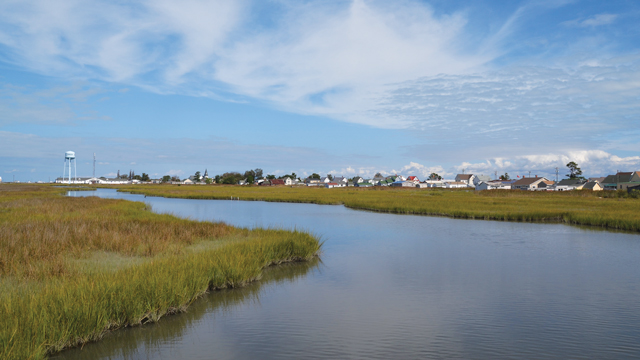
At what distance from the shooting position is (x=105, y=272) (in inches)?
432

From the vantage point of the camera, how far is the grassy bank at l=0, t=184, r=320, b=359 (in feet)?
24.4

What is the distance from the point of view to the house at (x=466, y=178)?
160 m

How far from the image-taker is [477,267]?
55.2ft

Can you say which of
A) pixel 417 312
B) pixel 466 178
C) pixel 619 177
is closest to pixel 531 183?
pixel 619 177

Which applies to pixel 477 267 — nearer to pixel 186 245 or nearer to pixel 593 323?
pixel 593 323

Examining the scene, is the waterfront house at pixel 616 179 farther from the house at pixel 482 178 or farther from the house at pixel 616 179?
the house at pixel 482 178

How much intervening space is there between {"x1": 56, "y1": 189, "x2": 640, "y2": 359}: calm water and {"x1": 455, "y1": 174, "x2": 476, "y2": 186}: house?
147252 millimetres

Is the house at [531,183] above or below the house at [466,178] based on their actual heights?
below

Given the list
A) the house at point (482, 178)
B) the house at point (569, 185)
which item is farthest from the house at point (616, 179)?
the house at point (482, 178)

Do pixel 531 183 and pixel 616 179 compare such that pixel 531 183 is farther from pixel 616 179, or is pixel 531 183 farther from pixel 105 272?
pixel 105 272

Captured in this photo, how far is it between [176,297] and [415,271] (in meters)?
9.63

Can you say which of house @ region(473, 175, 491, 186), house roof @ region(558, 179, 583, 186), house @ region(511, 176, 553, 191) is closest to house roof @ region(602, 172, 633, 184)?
house roof @ region(558, 179, 583, 186)

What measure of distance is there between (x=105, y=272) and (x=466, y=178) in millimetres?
167055

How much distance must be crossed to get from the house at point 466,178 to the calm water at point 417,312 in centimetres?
14725
